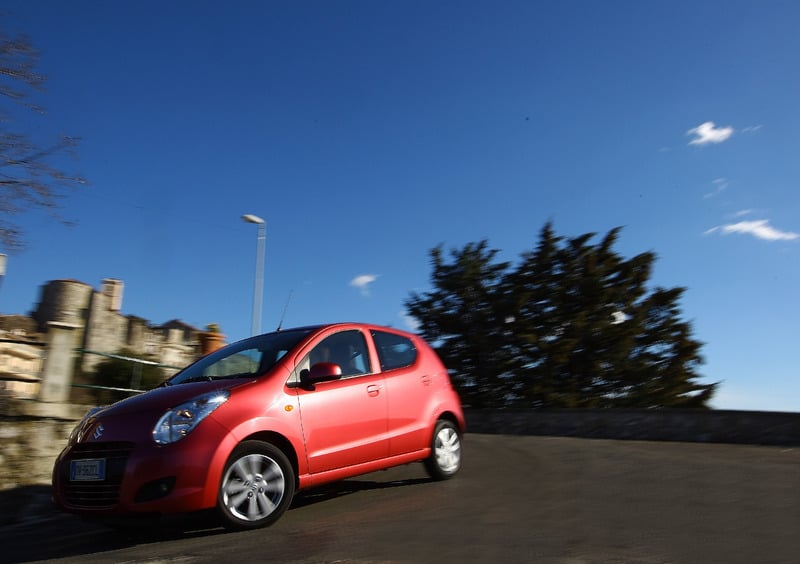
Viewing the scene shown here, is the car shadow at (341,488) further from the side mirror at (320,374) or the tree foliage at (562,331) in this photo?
the tree foliage at (562,331)

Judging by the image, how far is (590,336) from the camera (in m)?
30.3

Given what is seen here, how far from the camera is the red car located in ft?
15.8

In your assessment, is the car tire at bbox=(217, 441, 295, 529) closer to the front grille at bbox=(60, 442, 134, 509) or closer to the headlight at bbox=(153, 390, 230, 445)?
the headlight at bbox=(153, 390, 230, 445)

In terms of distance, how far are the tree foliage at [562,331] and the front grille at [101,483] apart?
84.5 feet

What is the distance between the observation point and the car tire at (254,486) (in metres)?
5.00

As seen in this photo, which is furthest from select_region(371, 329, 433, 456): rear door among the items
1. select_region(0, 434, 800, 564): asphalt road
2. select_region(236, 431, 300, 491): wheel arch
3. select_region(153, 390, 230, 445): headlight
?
select_region(153, 390, 230, 445): headlight

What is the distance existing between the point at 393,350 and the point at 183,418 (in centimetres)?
247

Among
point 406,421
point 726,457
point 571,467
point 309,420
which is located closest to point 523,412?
point 726,457

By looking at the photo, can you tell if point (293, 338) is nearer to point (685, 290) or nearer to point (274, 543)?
point (274, 543)

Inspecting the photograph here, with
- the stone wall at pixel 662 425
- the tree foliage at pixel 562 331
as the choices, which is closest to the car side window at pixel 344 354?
the stone wall at pixel 662 425

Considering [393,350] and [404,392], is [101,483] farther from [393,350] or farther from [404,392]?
[393,350]

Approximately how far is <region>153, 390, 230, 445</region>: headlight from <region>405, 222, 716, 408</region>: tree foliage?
25.6m

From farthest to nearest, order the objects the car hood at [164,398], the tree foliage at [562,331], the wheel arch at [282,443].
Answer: the tree foliage at [562,331]
the wheel arch at [282,443]
the car hood at [164,398]

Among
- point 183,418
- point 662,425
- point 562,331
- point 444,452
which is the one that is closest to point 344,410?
point 183,418
